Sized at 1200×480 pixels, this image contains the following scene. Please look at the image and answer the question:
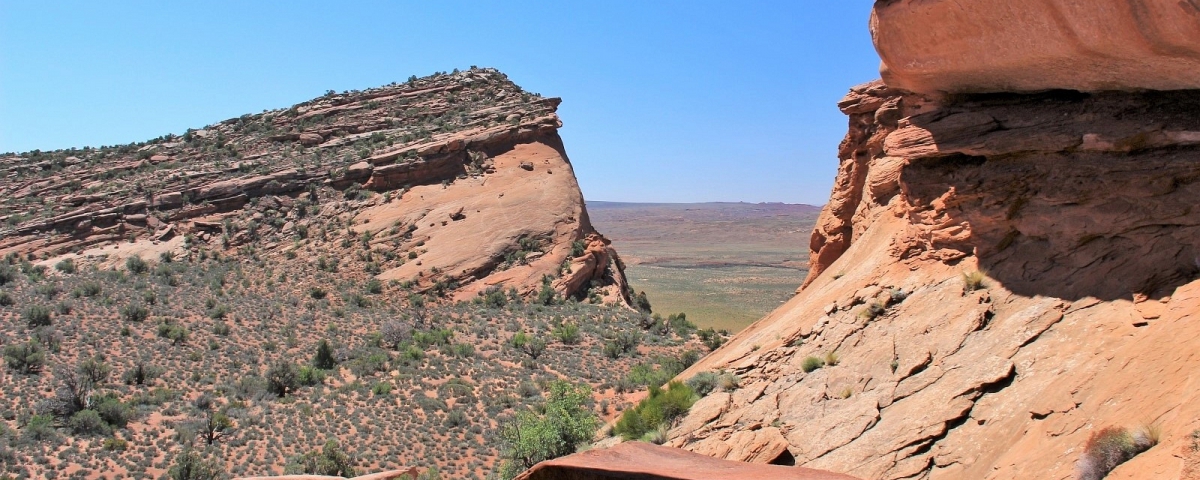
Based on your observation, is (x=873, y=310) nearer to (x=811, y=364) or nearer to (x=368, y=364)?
(x=811, y=364)

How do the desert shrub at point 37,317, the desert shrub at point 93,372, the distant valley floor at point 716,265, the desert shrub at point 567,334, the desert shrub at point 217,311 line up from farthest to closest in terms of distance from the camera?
the distant valley floor at point 716,265, the desert shrub at point 217,311, the desert shrub at point 567,334, the desert shrub at point 37,317, the desert shrub at point 93,372

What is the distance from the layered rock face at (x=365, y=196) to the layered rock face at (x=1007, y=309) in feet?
78.0

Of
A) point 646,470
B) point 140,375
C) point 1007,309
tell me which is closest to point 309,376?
point 140,375

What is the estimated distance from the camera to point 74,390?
19234 mm

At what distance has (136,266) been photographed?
3441 cm

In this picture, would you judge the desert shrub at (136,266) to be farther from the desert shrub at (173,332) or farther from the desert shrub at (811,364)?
the desert shrub at (811,364)

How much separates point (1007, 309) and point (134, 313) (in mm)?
28341

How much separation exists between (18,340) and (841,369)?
83.3ft

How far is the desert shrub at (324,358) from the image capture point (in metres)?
24.4

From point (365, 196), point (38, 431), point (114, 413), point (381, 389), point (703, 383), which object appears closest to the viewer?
point (703, 383)

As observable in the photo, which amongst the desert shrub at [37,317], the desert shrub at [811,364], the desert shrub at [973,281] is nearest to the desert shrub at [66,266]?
the desert shrub at [37,317]

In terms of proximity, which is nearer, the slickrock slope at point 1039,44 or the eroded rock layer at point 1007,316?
the slickrock slope at point 1039,44

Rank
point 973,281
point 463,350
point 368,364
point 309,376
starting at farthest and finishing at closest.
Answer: point 463,350
point 368,364
point 309,376
point 973,281

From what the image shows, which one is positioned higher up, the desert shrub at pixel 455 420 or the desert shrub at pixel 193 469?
the desert shrub at pixel 193 469
